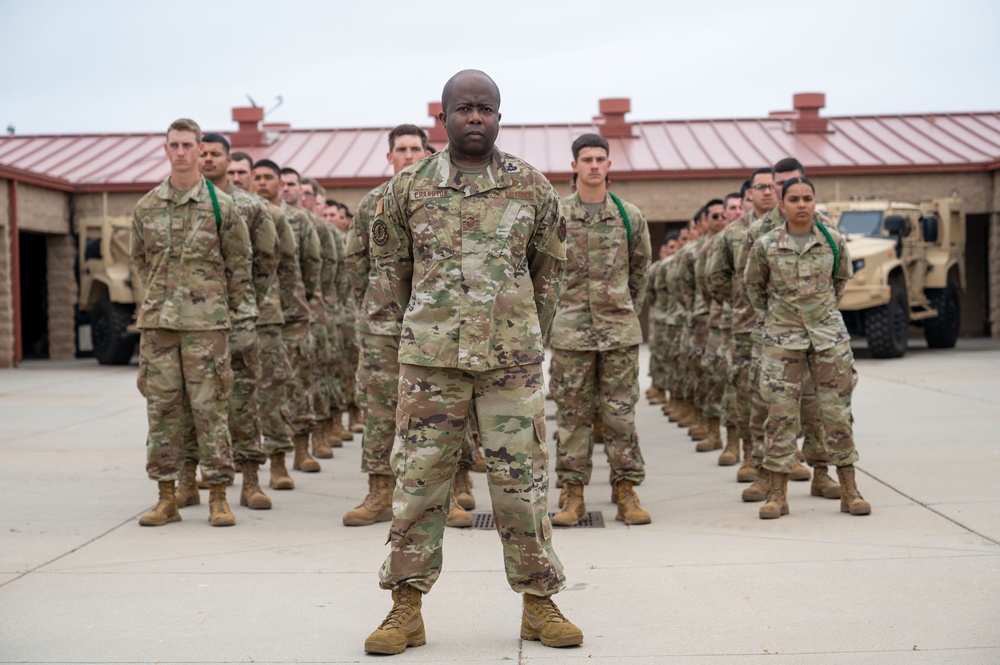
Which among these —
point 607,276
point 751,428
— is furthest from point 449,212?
point 751,428

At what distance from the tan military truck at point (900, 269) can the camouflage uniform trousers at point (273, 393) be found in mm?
12244

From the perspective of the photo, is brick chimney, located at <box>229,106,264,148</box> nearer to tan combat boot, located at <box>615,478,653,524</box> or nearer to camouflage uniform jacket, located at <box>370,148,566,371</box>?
tan combat boot, located at <box>615,478,653,524</box>

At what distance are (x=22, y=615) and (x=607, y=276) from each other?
3.45 metres

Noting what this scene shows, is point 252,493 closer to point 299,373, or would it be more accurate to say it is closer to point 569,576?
point 299,373

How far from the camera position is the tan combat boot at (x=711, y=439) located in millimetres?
9773

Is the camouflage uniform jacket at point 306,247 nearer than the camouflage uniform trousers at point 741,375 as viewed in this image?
No

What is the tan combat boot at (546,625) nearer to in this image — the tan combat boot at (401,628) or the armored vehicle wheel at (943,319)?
the tan combat boot at (401,628)

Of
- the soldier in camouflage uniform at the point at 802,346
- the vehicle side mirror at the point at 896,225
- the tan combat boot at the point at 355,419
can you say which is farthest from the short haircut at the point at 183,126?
the vehicle side mirror at the point at 896,225

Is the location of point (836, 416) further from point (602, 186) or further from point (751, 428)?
point (602, 186)

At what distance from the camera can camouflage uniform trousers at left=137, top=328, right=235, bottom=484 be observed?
6.47 meters

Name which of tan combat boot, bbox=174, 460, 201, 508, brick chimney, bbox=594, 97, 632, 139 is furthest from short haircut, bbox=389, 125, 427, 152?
brick chimney, bbox=594, 97, 632, 139

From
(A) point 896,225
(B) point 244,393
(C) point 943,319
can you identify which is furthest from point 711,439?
(C) point 943,319

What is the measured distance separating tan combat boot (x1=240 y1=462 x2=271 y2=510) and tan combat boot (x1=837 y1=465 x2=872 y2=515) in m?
3.30

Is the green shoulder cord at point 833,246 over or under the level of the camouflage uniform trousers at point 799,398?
over
